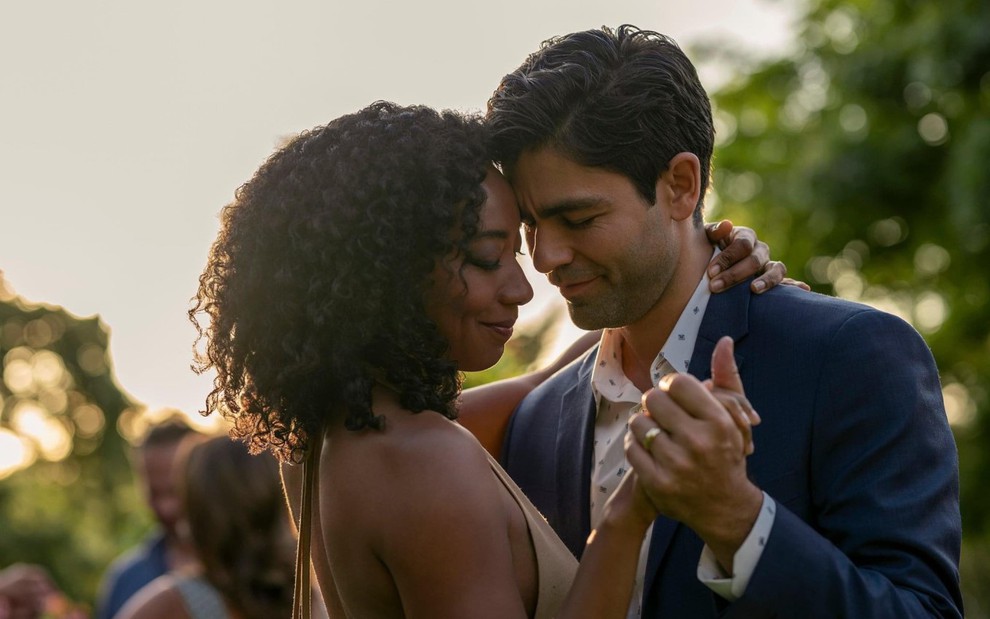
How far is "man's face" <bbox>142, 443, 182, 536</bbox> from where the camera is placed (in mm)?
8023

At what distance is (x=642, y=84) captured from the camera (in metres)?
4.03

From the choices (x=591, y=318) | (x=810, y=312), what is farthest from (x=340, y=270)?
(x=810, y=312)

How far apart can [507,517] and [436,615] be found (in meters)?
0.30

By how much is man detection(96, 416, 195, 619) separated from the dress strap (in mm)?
4207

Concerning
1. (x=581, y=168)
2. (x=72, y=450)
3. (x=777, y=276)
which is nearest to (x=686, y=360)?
(x=777, y=276)

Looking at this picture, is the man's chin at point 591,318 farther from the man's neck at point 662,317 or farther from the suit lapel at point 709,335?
the suit lapel at point 709,335

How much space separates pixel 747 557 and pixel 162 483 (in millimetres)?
5867

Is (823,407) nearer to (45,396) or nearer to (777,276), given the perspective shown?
(777,276)

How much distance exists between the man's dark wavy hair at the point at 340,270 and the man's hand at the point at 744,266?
86 centimetres

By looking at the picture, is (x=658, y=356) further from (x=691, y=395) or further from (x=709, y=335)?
(x=691, y=395)

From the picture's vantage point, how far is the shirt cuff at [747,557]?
9.91 feet

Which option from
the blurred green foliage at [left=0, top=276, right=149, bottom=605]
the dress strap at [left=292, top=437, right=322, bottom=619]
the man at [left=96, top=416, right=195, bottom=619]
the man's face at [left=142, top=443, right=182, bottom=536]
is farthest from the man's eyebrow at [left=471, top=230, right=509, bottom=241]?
the blurred green foliage at [left=0, top=276, right=149, bottom=605]

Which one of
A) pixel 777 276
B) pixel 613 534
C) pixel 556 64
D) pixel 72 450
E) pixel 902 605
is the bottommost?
pixel 72 450

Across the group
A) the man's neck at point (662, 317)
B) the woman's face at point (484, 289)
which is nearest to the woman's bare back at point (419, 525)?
the woman's face at point (484, 289)
